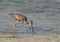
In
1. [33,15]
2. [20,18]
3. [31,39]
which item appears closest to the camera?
[31,39]

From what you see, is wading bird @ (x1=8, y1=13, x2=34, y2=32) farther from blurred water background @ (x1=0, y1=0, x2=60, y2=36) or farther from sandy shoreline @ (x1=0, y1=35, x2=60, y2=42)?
sandy shoreline @ (x1=0, y1=35, x2=60, y2=42)

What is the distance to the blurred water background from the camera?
36.9ft

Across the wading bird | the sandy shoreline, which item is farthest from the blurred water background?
the sandy shoreline

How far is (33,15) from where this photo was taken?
1385 centimetres

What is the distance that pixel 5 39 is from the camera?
367 inches

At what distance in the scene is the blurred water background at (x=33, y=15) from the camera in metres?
11.2

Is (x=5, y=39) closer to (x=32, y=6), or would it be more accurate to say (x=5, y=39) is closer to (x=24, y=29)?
(x=24, y=29)

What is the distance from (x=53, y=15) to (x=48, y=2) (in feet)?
12.2

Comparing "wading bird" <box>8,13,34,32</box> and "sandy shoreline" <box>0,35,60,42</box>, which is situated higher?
"wading bird" <box>8,13,34,32</box>

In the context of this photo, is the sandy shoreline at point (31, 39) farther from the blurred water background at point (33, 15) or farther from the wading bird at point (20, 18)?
the wading bird at point (20, 18)

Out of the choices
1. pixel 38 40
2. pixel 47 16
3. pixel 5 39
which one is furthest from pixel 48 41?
pixel 47 16

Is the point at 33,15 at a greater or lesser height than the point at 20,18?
lesser

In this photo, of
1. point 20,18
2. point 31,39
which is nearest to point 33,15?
point 20,18

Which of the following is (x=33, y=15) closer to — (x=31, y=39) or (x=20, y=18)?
(x=20, y=18)
